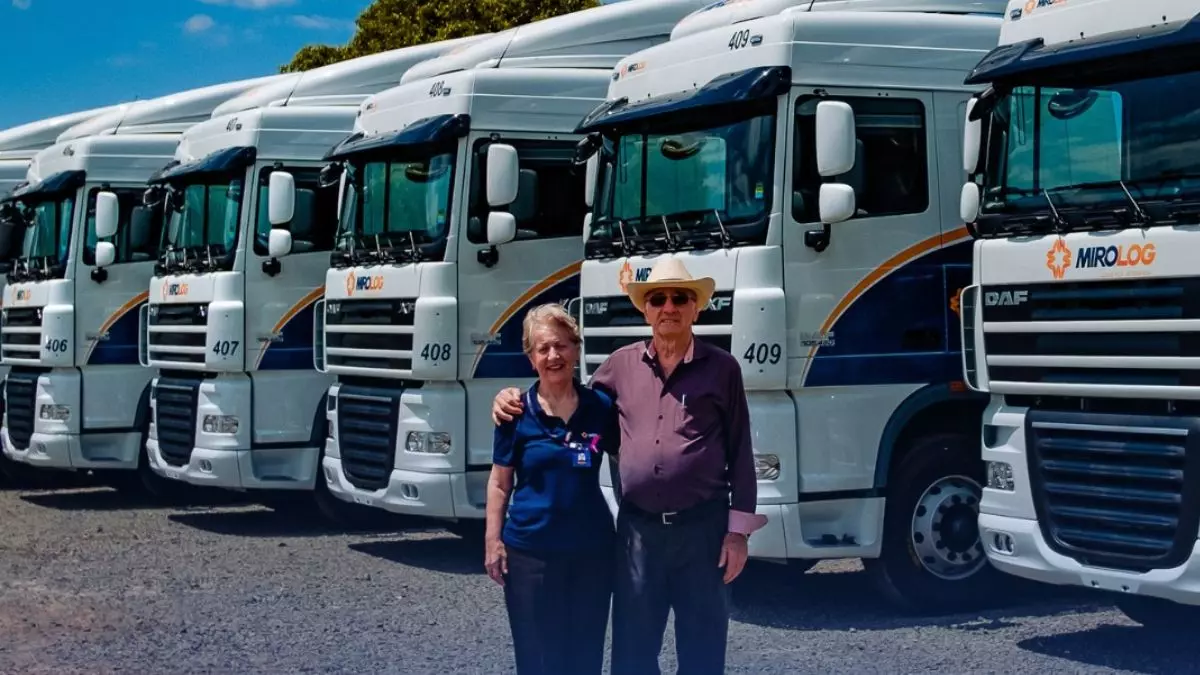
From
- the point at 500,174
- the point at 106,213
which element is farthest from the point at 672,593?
the point at 106,213

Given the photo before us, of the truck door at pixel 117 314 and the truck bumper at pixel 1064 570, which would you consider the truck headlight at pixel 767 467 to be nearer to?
the truck bumper at pixel 1064 570

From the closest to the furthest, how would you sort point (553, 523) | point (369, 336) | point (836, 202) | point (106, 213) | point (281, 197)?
point (553, 523) < point (836, 202) < point (369, 336) < point (281, 197) < point (106, 213)

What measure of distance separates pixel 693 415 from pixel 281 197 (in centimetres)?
780

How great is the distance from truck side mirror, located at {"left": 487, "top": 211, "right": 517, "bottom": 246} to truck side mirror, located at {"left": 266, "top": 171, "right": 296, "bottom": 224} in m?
2.39

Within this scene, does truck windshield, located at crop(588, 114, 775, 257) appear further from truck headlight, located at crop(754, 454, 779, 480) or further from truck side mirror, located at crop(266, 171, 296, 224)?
truck side mirror, located at crop(266, 171, 296, 224)

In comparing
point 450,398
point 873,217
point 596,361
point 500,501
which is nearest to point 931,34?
point 873,217

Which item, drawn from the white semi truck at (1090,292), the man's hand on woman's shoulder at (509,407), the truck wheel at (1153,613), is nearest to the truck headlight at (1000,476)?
the white semi truck at (1090,292)

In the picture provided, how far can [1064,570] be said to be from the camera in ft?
25.1

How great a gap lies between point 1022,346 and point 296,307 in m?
6.99

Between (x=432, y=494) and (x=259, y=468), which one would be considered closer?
(x=432, y=494)

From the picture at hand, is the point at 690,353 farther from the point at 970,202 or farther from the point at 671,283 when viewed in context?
the point at 970,202

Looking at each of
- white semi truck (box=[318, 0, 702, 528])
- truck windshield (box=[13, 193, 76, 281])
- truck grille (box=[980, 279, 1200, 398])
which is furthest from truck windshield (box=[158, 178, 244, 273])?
truck grille (box=[980, 279, 1200, 398])

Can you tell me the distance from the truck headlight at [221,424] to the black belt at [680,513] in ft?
26.9

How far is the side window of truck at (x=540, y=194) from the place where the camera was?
1123 cm
